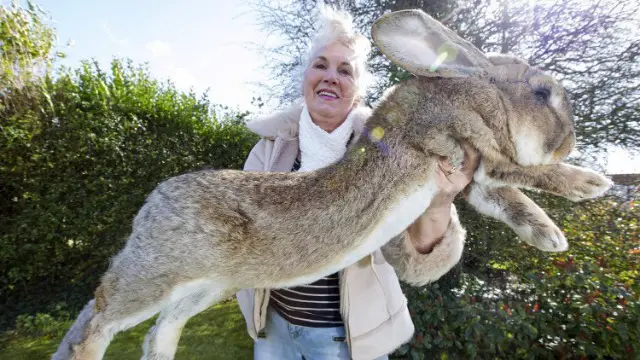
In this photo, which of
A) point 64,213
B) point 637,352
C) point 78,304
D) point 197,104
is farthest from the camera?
point 197,104

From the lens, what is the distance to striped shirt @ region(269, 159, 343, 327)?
1.99m

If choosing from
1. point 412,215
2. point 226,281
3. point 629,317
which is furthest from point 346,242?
point 629,317

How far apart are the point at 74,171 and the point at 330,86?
13.8 feet

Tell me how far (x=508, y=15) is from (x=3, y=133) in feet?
21.9

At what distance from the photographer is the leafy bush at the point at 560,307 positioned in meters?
2.98

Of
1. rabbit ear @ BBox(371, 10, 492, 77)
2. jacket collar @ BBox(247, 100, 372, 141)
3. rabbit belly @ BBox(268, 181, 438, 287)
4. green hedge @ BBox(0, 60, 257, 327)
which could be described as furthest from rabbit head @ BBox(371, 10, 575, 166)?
green hedge @ BBox(0, 60, 257, 327)

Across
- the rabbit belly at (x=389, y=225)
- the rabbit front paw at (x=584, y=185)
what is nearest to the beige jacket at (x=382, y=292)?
the rabbit belly at (x=389, y=225)

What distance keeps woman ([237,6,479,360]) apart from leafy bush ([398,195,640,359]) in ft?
5.15

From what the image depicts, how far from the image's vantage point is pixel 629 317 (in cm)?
289

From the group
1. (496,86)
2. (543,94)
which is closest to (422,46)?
(496,86)

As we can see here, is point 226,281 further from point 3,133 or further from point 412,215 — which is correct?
point 3,133

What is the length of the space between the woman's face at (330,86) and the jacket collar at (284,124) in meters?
0.12

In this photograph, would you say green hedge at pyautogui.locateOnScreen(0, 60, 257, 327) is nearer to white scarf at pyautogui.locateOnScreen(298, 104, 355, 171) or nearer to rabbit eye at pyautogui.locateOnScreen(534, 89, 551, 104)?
white scarf at pyautogui.locateOnScreen(298, 104, 355, 171)

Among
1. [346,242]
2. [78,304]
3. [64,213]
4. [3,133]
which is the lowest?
[78,304]
